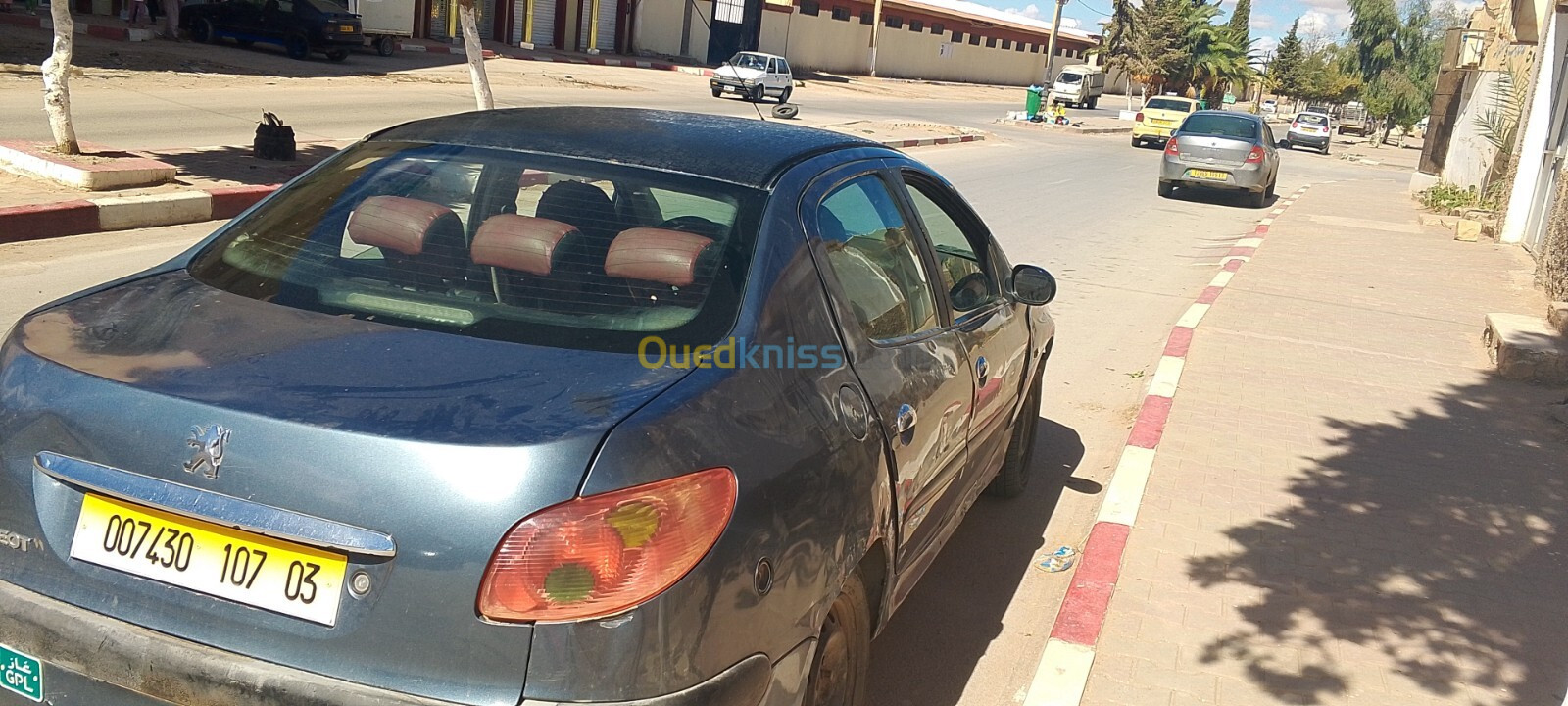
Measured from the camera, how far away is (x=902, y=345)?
10.8 feet

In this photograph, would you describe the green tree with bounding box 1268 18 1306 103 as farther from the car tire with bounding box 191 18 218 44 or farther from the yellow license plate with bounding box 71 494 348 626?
the yellow license plate with bounding box 71 494 348 626

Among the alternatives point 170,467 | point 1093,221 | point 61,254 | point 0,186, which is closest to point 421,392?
point 170,467

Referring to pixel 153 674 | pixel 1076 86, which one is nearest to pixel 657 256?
pixel 153 674

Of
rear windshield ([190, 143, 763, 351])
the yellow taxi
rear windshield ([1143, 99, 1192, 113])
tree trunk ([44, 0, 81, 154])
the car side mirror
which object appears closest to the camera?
rear windshield ([190, 143, 763, 351])

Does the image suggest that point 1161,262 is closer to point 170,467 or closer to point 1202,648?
point 1202,648

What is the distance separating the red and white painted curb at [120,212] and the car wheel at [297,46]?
18.4m

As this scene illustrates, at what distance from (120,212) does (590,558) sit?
9.13m

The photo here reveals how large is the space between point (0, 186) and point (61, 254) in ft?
7.76

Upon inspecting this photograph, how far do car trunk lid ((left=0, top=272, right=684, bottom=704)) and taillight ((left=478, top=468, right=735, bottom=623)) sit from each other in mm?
31

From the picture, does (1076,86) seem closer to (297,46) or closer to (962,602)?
(297,46)

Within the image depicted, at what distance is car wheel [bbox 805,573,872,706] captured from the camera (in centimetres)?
278

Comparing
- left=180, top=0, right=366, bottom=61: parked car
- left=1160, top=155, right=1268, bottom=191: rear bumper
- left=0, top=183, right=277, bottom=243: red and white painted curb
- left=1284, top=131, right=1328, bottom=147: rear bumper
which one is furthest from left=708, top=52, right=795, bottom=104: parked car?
left=0, top=183, right=277, bottom=243: red and white painted curb

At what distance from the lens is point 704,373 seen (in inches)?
95.7

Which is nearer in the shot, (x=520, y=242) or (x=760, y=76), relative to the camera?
(x=520, y=242)
